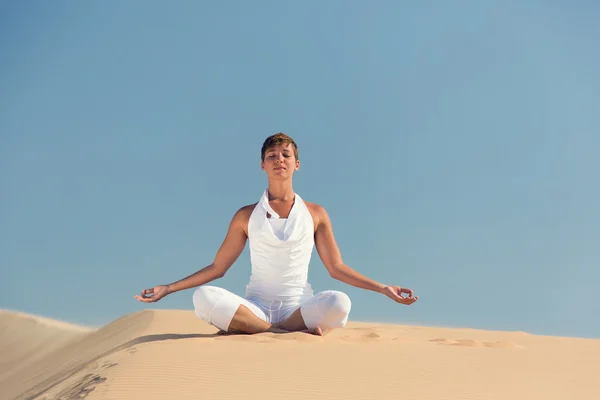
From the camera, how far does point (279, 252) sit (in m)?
7.10

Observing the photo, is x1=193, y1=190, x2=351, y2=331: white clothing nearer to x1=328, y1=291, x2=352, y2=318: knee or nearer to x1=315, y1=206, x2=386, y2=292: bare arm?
x1=328, y1=291, x2=352, y2=318: knee

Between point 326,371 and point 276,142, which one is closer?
point 326,371

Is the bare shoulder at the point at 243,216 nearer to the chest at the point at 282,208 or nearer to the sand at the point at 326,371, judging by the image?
the chest at the point at 282,208

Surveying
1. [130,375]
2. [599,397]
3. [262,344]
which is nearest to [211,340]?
[262,344]

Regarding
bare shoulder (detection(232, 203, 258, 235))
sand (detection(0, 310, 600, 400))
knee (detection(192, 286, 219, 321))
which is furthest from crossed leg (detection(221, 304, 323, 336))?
bare shoulder (detection(232, 203, 258, 235))

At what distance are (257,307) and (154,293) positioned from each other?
1.09m

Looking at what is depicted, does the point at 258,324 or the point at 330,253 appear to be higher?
the point at 330,253

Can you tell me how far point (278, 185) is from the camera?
7.25 metres

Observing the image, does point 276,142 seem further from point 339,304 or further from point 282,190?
point 339,304

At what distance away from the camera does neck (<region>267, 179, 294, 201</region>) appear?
7.25 meters

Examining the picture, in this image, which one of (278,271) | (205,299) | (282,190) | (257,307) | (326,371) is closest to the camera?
(326,371)

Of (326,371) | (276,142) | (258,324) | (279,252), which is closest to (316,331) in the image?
(258,324)

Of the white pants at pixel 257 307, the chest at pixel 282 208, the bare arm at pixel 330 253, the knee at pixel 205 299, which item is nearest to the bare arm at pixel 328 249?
the bare arm at pixel 330 253

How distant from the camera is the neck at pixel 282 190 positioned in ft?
23.8
